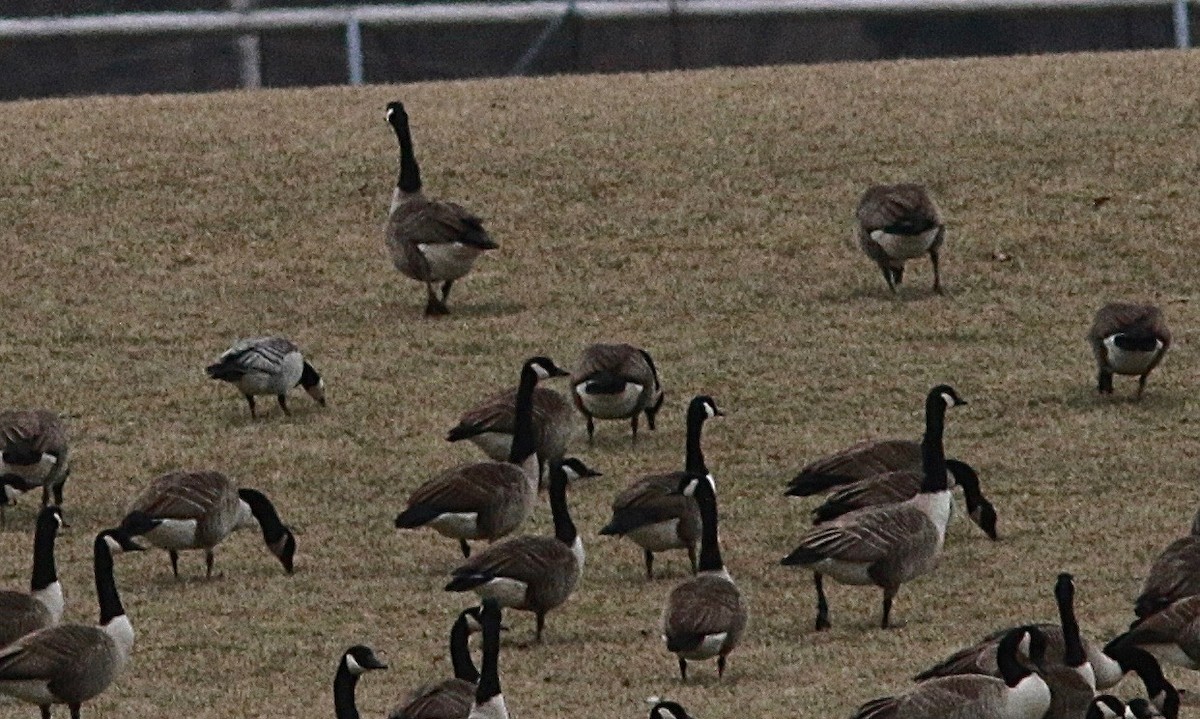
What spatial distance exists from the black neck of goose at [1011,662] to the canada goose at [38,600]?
4.69 metres

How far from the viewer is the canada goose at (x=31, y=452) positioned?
1720 cm

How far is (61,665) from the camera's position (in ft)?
41.8

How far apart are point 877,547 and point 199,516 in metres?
3.94

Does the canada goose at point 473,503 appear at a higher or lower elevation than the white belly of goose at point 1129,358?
lower

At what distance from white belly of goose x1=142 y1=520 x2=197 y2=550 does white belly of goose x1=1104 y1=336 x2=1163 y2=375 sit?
6.92 m

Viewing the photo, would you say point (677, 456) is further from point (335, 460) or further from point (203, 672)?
point (203, 672)

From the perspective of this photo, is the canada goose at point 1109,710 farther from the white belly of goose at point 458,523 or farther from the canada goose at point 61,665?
the white belly of goose at point 458,523

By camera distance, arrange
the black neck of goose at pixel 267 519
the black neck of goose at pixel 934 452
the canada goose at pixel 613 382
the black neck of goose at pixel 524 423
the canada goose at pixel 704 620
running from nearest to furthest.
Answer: the canada goose at pixel 704 620 < the black neck of goose at pixel 934 452 < the black neck of goose at pixel 267 519 < the black neck of goose at pixel 524 423 < the canada goose at pixel 613 382

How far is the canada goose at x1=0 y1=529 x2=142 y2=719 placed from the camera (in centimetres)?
1268

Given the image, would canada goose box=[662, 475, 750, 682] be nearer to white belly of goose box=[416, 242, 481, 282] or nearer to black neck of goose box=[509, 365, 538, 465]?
black neck of goose box=[509, 365, 538, 465]

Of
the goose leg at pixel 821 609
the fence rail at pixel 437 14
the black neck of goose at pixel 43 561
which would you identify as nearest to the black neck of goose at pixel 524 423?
the goose leg at pixel 821 609

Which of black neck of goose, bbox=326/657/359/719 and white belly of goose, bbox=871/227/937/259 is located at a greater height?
white belly of goose, bbox=871/227/937/259

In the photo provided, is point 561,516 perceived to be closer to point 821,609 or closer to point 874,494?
point 821,609

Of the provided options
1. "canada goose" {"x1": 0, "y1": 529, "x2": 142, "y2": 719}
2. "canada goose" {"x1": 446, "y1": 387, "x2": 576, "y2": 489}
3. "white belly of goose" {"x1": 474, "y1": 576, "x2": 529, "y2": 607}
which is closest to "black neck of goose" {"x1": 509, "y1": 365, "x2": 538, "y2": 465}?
"canada goose" {"x1": 446, "y1": 387, "x2": 576, "y2": 489}
